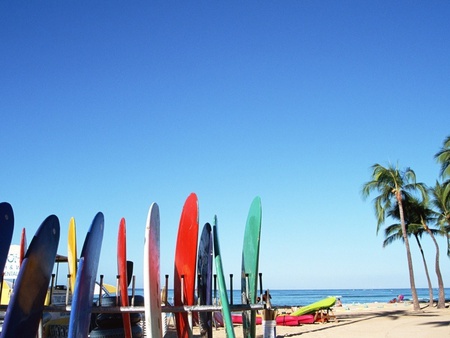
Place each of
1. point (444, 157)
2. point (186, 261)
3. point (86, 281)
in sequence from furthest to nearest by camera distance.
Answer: point (444, 157)
point (186, 261)
point (86, 281)

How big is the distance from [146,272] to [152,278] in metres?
0.10

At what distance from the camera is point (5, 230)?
4070 millimetres

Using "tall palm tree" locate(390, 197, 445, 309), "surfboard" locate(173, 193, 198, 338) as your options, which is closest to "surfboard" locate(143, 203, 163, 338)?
"surfboard" locate(173, 193, 198, 338)

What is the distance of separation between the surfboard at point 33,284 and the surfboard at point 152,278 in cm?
88

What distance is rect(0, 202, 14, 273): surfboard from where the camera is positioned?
13.3 ft

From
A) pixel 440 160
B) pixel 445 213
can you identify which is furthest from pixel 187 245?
pixel 445 213

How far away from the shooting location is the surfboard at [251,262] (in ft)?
14.9

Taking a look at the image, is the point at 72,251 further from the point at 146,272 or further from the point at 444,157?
the point at 444,157

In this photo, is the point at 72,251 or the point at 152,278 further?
the point at 72,251

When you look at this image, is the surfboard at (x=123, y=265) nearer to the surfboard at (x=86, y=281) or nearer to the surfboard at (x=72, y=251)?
the surfboard at (x=86, y=281)

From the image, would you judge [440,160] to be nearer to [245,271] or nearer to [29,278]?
[245,271]

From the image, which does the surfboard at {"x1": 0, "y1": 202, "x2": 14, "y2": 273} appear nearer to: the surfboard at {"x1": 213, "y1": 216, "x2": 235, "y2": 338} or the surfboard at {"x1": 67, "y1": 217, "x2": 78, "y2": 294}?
the surfboard at {"x1": 67, "y1": 217, "x2": 78, "y2": 294}

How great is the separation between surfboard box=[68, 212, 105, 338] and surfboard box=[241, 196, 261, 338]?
58.3 inches

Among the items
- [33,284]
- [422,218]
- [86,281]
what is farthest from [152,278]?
[422,218]
